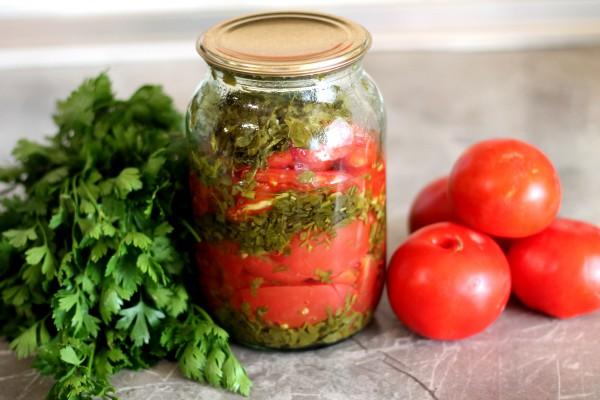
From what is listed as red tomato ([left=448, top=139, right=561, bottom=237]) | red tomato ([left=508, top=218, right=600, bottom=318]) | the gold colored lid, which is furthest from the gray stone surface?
the gold colored lid

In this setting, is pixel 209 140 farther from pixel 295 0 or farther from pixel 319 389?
pixel 295 0

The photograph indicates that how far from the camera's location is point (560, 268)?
1.06m

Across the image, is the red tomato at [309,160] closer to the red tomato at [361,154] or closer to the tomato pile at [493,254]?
the red tomato at [361,154]

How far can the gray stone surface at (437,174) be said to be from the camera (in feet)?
3.29

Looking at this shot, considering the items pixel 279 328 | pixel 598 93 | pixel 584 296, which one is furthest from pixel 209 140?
pixel 598 93

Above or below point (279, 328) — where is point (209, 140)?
above

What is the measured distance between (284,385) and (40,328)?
305 mm

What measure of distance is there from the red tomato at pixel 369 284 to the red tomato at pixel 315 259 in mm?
34

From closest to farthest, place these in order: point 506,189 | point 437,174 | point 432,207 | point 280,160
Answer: point 280,160 < point 506,189 < point 432,207 < point 437,174

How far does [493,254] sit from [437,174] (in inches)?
18.7

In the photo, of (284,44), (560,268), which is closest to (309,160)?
(284,44)

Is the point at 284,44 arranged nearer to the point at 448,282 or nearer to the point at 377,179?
the point at 377,179

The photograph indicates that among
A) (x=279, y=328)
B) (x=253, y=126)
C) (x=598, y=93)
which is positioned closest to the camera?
(x=253, y=126)

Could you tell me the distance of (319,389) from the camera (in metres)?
1.00
